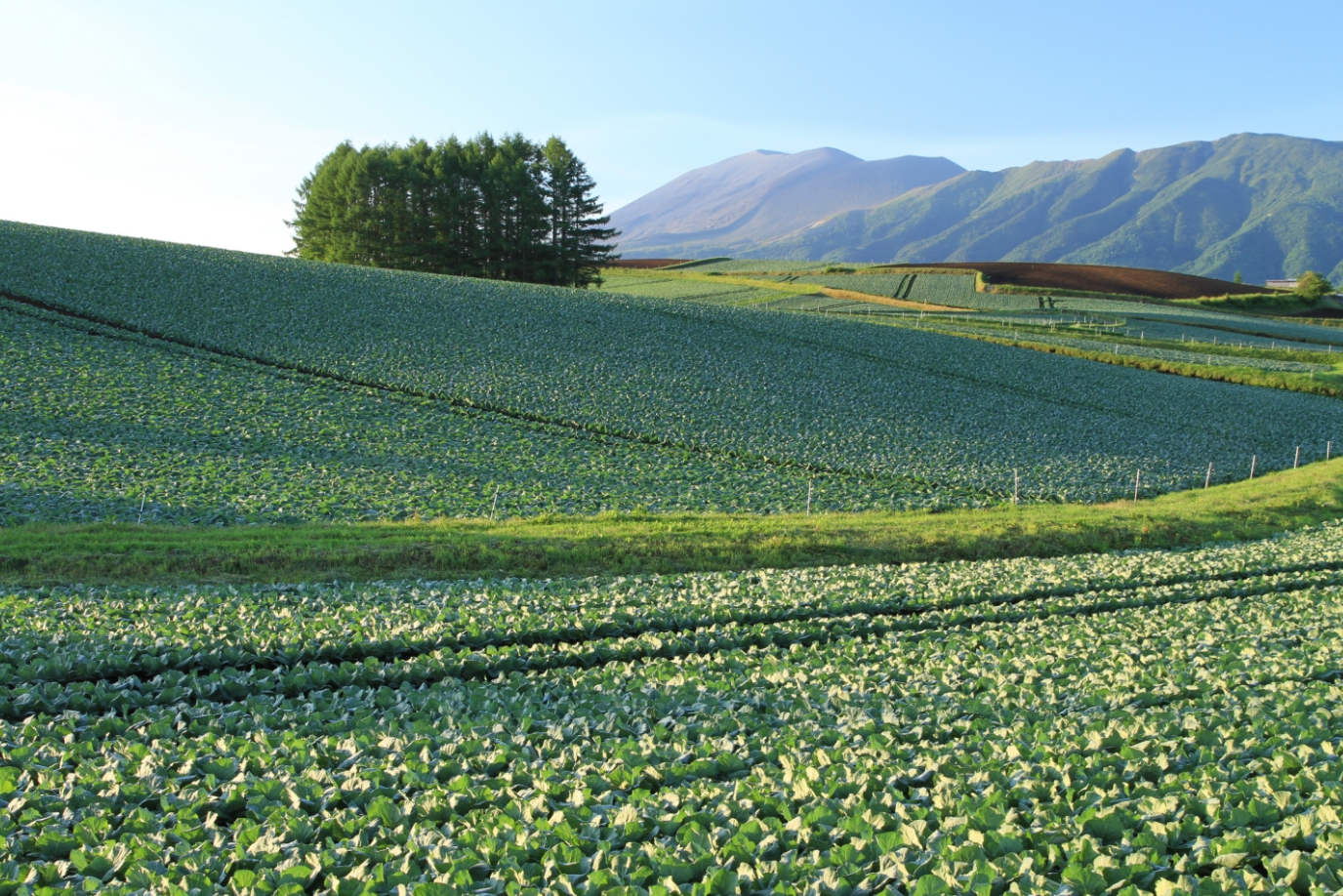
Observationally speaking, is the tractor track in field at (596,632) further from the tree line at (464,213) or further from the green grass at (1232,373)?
the tree line at (464,213)

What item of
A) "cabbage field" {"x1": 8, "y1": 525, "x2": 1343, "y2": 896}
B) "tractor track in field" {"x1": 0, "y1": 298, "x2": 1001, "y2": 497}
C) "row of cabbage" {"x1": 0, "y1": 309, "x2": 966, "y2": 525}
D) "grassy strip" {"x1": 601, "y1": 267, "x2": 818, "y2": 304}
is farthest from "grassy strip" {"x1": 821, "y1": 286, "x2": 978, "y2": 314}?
"cabbage field" {"x1": 8, "y1": 525, "x2": 1343, "y2": 896}

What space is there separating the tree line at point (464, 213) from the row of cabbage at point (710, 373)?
94.8 feet

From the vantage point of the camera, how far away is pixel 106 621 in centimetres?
1315

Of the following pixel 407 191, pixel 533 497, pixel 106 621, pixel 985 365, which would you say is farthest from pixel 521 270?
pixel 106 621

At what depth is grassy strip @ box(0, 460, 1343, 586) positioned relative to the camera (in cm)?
1783

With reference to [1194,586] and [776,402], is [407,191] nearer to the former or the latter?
[776,402]

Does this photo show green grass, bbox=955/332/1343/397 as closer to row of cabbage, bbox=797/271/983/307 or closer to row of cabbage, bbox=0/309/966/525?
row of cabbage, bbox=797/271/983/307

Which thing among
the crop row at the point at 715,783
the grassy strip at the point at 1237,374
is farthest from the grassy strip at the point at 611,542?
the grassy strip at the point at 1237,374

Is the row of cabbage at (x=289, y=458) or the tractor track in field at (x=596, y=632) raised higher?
the row of cabbage at (x=289, y=458)

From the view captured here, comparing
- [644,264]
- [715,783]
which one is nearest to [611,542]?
[715,783]

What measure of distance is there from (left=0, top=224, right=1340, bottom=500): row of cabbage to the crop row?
851 inches

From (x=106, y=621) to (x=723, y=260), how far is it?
13117 cm

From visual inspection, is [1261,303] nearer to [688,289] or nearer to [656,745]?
[688,289]

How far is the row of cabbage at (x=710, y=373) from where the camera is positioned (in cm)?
Answer: 3594
